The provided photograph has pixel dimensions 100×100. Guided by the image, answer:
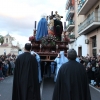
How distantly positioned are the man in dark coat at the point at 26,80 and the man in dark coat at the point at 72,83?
37.5 inches

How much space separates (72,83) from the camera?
16.3 ft

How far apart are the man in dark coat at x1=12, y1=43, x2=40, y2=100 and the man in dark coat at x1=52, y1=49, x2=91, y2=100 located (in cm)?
95

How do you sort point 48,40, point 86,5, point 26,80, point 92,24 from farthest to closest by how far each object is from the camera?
point 86,5, point 92,24, point 48,40, point 26,80

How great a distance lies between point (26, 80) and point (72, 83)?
1347mm

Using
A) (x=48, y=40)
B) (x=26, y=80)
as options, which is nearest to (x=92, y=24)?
(x=48, y=40)

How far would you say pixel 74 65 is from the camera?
5.04 meters

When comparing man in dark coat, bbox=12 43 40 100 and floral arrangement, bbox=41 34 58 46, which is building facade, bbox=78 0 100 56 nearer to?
floral arrangement, bbox=41 34 58 46

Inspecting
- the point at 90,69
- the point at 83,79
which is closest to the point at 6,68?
the point at 90,69

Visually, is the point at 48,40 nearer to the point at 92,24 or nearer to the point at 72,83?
the point at 72,83

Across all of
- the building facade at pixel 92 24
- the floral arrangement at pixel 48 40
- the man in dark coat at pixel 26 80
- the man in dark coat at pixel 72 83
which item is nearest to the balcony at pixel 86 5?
the building facade at pixel 92 24

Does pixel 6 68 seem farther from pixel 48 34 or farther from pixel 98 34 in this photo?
pixel 98 34

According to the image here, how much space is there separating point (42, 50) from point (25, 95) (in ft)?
26.4

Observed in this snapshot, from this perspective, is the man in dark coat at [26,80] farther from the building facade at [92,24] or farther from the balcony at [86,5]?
the balcony at [86,5]

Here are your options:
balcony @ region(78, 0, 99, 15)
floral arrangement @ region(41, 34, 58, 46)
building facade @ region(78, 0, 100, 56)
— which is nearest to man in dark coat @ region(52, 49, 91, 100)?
floral arrangement @ region(41, 34, 58, 46)
